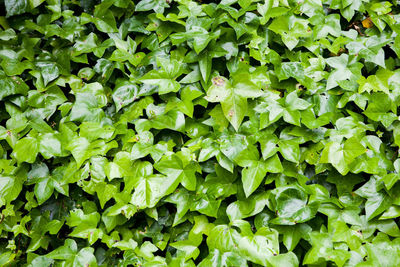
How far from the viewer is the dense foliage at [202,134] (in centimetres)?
178

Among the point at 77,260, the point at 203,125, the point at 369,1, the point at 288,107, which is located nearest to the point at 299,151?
the point at 288,107

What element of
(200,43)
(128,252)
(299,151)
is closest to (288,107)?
(299,151)

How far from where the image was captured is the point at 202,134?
1.99 meters

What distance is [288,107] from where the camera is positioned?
73.3 inches

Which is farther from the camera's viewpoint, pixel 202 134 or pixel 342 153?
pixel 202 134

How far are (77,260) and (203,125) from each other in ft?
3.70

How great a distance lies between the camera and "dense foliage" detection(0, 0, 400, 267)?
178cm

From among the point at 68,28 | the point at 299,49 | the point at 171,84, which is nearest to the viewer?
the point at 171,84

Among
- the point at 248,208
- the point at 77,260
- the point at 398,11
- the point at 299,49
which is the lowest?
the point at 77,260

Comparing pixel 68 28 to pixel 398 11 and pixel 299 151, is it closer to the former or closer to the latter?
pixel 299 151

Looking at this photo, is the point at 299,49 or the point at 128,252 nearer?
the point at 128,252

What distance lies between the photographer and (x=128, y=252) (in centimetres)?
186

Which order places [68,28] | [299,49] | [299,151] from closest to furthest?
[299,151], [299,49], [68,28]

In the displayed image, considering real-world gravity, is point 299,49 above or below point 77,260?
above
